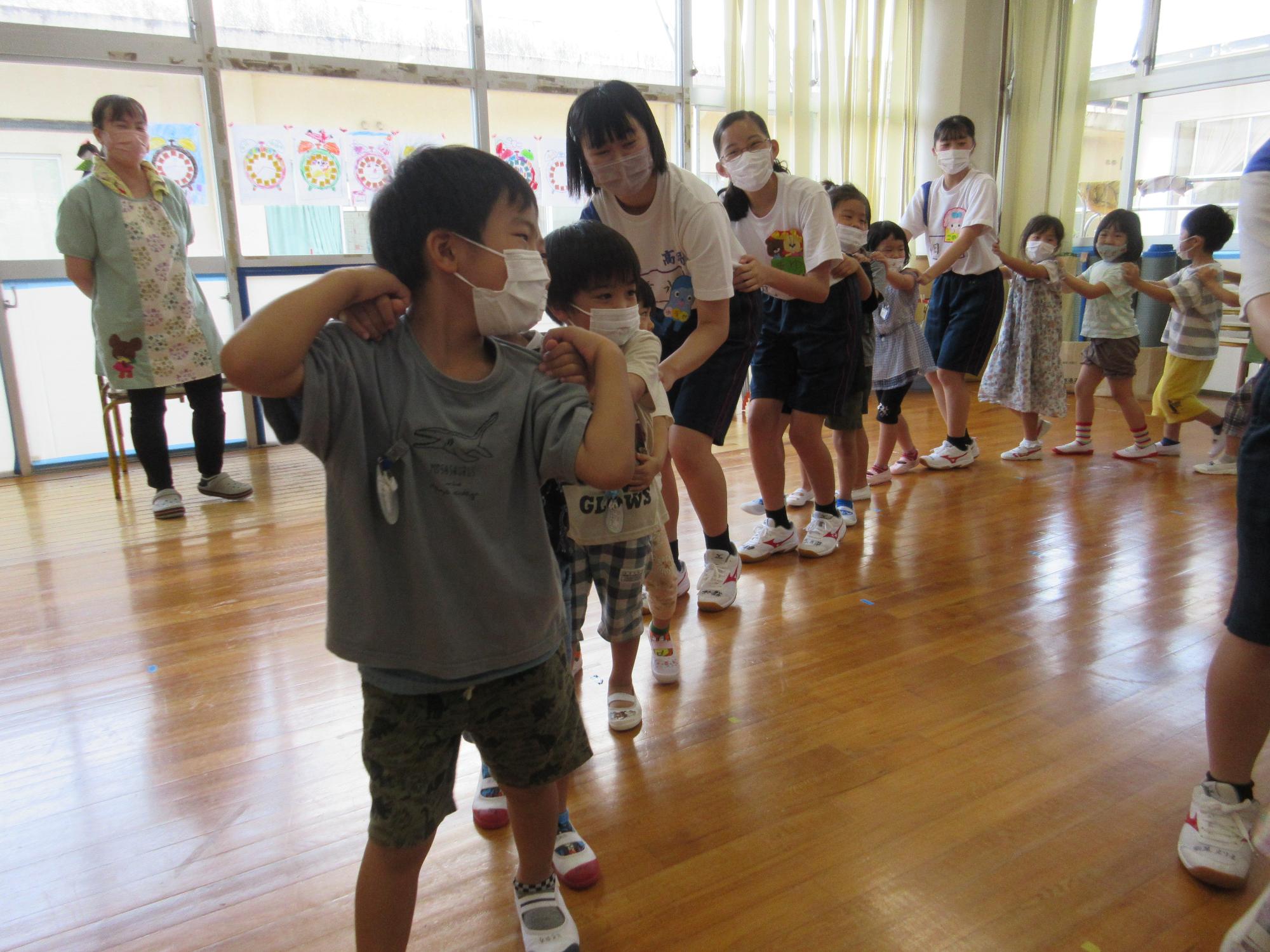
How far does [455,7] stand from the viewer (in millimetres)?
4812

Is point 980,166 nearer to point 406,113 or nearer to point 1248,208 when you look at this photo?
point 406,113

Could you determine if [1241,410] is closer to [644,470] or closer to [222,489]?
[644,470]

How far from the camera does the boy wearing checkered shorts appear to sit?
141 centimetres

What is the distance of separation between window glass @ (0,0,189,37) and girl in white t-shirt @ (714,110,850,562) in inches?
126

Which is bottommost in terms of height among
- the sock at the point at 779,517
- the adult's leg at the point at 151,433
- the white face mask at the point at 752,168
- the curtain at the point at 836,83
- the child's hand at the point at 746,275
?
the sock at the point at 779,517

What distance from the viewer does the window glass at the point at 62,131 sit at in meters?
4.01

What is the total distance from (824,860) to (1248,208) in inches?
44.2

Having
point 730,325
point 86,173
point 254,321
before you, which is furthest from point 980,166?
point 254,321

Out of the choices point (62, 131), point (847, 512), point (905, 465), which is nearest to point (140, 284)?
point (62, 131)

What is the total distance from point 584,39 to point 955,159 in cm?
259

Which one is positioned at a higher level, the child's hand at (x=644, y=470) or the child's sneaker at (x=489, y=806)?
the child's hand at (x=644, y=470)

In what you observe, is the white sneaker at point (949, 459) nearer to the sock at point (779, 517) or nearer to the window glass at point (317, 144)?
the sock at point (779, 517)

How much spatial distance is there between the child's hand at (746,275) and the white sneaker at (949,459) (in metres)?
2.14

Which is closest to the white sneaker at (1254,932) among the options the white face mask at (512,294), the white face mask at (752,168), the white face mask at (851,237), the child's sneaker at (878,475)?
the white face mask at (512,294)
